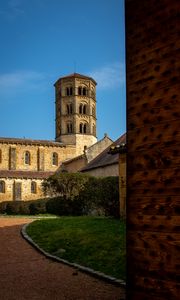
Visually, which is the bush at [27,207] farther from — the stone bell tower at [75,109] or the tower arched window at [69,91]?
the tower arched window at [69,91]

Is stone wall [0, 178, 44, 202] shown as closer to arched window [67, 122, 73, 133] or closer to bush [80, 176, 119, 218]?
arched window [67, 122, 73, 133]

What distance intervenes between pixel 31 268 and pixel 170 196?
6.04 metres

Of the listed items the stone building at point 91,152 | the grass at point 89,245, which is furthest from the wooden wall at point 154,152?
the stone building at point 91,152

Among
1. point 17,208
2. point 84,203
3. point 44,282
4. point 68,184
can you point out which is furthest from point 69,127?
point 44,282

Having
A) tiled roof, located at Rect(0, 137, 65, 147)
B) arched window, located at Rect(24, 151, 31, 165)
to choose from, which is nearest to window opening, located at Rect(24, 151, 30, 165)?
arched window, located at Rect(24, 151, 31, 165)

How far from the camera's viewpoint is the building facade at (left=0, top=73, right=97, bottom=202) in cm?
4856

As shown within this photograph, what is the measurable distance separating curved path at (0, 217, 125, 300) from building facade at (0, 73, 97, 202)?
3780cm

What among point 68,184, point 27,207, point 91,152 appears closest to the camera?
point 68,184

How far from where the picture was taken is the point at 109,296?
20.6 ft

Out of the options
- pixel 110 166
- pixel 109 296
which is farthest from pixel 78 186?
pixel 109 296

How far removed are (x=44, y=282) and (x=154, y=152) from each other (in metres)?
4.47

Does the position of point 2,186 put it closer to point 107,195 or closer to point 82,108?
point 82,108

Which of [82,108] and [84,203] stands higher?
[82,108]

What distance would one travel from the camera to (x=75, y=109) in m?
67.6
